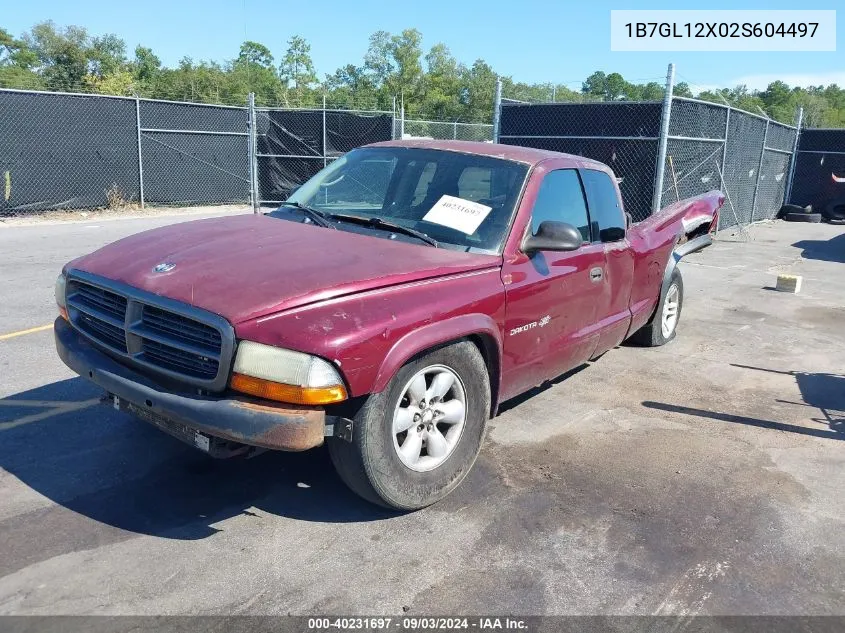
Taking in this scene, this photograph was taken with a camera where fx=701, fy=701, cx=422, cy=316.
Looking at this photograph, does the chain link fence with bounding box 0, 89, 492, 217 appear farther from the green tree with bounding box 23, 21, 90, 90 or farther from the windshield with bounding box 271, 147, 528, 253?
the green tree with bounding box 23, 21, 90, 90

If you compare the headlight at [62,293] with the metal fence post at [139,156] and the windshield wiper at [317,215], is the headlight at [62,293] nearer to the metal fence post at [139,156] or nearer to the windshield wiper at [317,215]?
the windshield wiper at [317,215]

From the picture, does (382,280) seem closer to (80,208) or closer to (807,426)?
(807,426)

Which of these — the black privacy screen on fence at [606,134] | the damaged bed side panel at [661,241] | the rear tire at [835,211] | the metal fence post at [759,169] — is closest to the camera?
the damaged bed side panel at [661,241]

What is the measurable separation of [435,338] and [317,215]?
1.50 meters

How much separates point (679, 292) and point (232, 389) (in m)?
5.29

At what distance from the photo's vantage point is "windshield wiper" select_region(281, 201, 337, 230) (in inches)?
167

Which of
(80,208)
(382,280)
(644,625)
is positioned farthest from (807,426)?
(80,208)

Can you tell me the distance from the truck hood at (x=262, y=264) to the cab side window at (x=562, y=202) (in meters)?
0.63

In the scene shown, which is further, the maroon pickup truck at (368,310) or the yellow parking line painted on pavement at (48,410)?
the yellow parking line painted on pavement at (48,410)

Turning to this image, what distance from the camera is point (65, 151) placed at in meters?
14.9

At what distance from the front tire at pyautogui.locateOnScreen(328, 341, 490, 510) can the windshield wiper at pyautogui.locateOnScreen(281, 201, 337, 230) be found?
1.23 meters

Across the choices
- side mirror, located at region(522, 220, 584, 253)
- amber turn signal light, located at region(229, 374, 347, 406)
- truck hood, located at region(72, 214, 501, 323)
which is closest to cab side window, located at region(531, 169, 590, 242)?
side mirror, located at region(522, 220, 584, 253)

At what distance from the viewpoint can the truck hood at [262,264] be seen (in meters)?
3.07

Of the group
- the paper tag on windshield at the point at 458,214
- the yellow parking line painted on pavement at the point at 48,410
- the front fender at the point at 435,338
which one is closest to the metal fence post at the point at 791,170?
the paper tag on windshield at the point at 458,214
